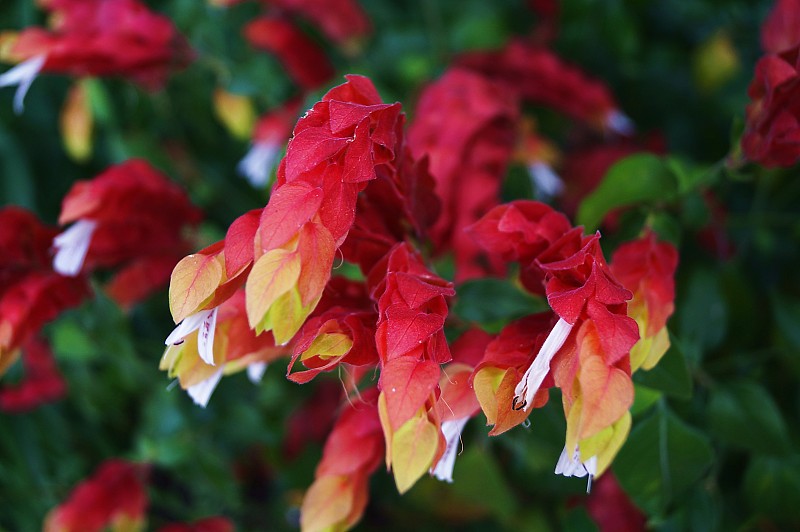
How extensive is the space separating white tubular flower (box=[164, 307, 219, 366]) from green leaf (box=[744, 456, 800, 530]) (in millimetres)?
474

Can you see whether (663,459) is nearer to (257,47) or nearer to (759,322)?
(759,322)

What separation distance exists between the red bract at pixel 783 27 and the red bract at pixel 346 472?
1.49 feet

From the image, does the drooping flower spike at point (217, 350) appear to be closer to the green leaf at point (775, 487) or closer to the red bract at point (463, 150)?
the red bract at point (463, 150)

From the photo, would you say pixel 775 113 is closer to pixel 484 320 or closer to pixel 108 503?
pixel 484 320

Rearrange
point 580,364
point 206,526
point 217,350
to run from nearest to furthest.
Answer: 1. point 580,364
2. point 217,350
3. point 206,526

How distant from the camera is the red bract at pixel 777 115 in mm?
473

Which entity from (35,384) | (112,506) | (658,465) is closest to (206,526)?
(112,506)

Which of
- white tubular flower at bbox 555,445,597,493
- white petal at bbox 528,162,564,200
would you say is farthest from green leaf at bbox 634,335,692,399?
white petal at bbox 528,162,564,200

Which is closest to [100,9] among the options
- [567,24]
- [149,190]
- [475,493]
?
[149,190]

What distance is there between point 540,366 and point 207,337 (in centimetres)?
19

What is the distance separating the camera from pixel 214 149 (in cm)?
104

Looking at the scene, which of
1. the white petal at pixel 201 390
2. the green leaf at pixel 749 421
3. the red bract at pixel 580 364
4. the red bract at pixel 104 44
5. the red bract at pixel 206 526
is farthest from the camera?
the red bract at pixel 206 526

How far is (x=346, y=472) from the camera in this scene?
19.3 inches

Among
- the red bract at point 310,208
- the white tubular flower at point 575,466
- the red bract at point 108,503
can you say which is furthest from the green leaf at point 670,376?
the red bract at point 108,503
